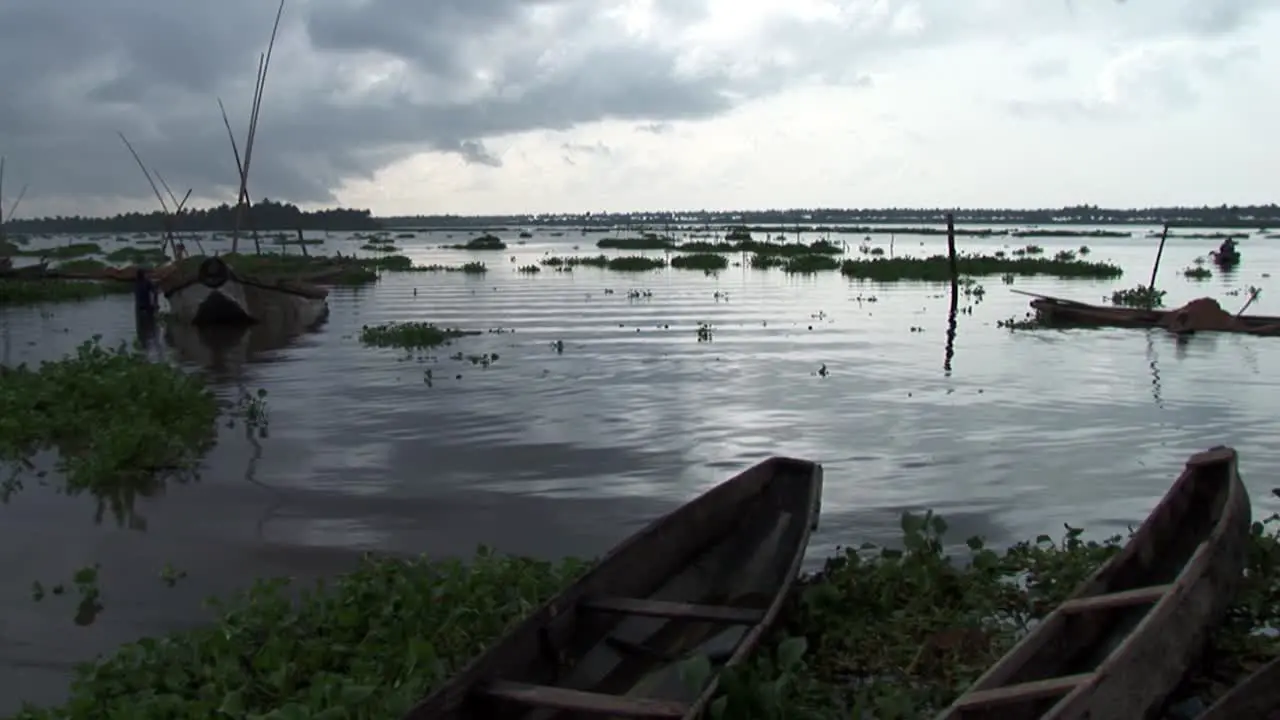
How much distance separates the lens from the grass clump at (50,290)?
3403cm

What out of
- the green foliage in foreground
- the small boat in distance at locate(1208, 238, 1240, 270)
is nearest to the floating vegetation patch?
the small boat in distance at locate(1208, 238, 1240, 270)

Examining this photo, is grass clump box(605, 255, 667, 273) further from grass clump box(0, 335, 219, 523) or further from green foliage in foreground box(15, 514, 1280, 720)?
green foliage in foreground box(15, 514, 1280, 720)

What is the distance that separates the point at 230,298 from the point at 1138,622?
23.8 meters

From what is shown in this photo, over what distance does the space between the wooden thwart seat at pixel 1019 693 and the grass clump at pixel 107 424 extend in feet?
25.2

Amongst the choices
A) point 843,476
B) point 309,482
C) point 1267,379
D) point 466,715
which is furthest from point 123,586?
point 1267,379

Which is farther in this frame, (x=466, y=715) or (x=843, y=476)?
(x=843, y=476)

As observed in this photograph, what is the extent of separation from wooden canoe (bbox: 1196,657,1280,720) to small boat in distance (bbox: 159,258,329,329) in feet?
79.8

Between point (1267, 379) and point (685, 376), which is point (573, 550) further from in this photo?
point (1267, 379)

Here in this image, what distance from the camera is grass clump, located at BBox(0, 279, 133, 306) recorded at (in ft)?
112

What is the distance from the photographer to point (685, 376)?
17.0 metres

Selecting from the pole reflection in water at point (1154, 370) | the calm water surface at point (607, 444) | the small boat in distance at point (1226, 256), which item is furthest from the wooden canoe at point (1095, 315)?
the small boat in distance at point (1226, 256)

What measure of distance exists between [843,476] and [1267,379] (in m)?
9.94

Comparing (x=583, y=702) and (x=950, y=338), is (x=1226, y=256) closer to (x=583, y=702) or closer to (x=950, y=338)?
(x=950, y=338)

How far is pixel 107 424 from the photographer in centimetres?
1205
